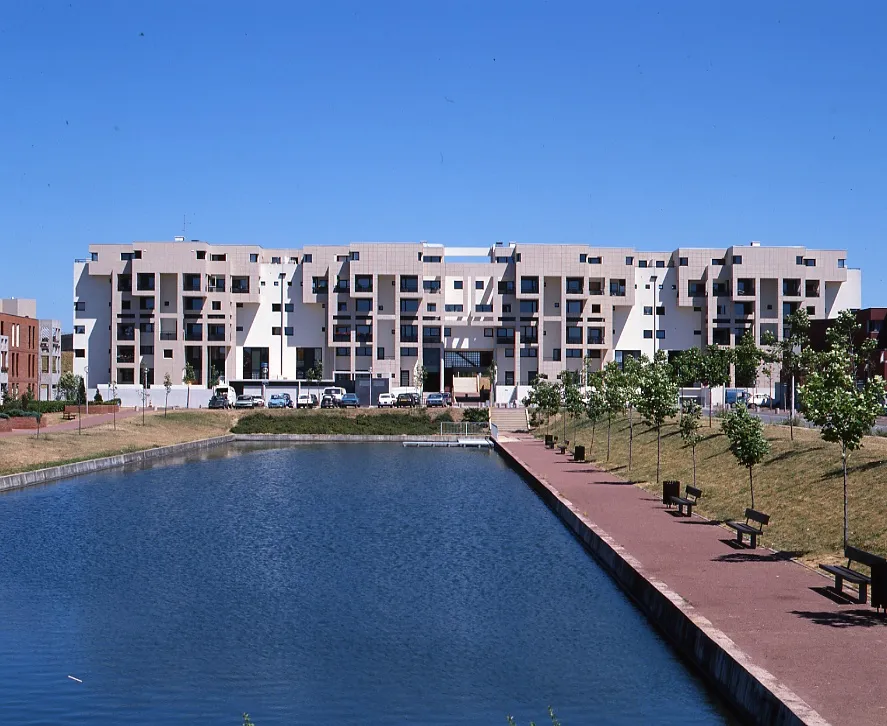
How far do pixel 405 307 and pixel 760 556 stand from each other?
85.0 m

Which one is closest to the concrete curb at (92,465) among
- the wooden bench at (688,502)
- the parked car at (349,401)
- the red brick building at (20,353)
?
the parked car at (349,401)

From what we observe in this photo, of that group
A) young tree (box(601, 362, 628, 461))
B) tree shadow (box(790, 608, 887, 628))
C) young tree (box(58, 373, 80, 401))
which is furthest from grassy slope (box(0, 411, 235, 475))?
tree shadow (box(790, 608, 887, 628))

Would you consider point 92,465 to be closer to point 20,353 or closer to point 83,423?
point 83,423

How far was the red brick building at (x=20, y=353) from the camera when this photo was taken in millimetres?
92500

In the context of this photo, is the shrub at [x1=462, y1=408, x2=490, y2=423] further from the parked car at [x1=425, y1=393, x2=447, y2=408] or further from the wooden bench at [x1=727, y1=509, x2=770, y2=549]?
the wooden bench at [x1=727, y1=509, x2=770, y2=549]

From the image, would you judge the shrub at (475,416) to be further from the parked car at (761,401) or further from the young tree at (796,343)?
the young tree at (796,343)

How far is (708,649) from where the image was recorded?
1547cm

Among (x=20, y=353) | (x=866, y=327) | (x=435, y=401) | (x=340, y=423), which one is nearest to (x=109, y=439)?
(x=340, y=423)

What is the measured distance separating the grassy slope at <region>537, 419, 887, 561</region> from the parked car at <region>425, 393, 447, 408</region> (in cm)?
4467

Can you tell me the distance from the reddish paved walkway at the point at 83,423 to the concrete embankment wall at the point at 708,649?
1755 inches

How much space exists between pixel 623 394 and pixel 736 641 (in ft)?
122

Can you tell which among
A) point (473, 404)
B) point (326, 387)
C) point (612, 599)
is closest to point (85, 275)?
point (326, 387)

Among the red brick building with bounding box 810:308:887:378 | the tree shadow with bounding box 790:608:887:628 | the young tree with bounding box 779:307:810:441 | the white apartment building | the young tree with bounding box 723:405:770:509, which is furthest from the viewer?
the white apartment building

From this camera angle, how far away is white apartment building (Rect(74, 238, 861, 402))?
10475 cm
